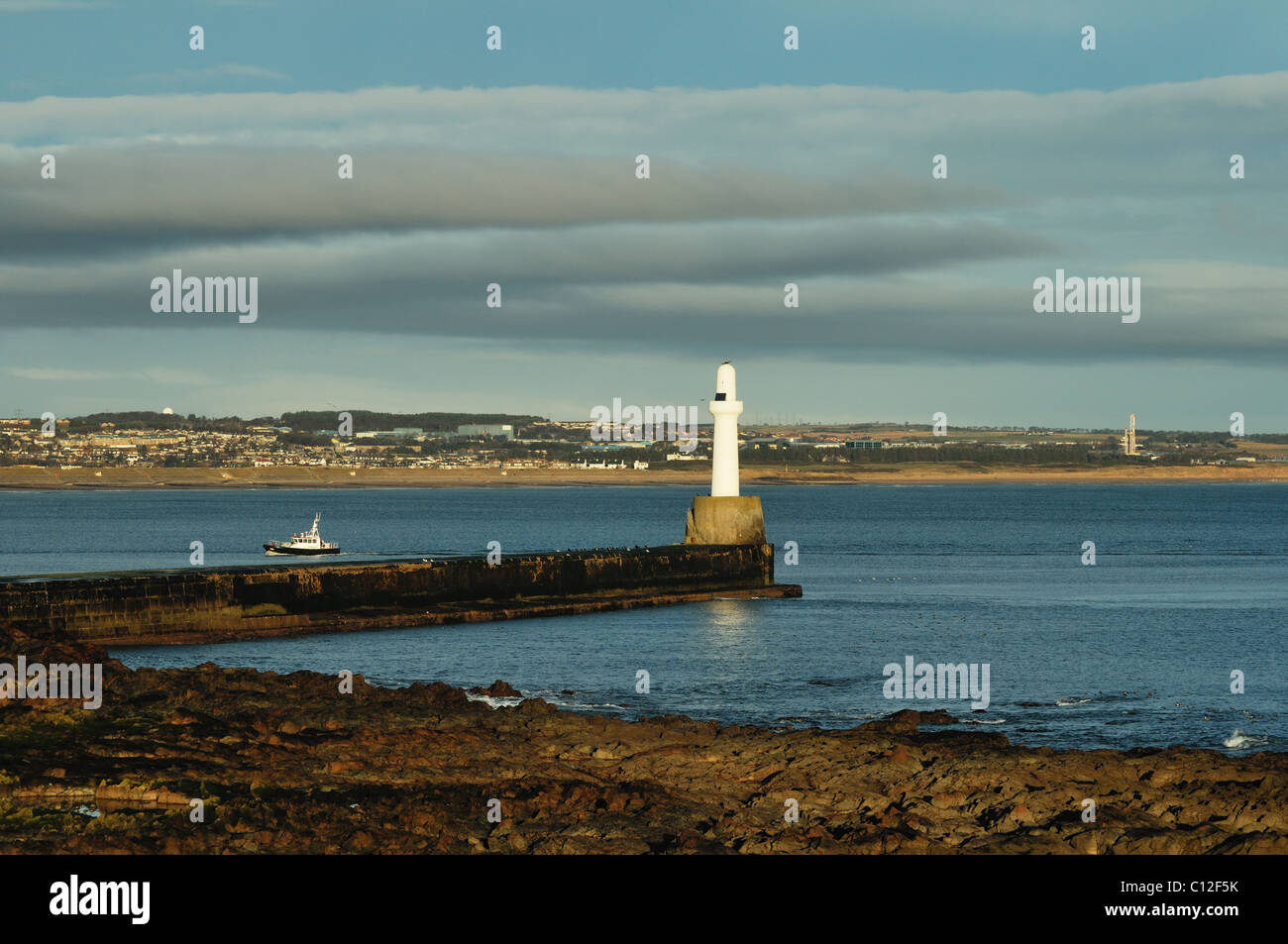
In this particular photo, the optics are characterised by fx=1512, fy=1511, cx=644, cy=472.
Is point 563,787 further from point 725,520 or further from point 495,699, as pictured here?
point 725,520

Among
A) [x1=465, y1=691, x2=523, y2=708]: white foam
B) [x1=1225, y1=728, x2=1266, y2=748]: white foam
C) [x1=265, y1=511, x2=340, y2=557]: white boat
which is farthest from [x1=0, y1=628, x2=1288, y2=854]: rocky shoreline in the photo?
[x1=265, y1=511, x2=340, y2=557]: white boat

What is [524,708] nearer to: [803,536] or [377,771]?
[377,771]

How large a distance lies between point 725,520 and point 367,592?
48.2 ft

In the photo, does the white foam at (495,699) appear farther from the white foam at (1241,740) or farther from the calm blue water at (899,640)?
the white foam at (1241,740)

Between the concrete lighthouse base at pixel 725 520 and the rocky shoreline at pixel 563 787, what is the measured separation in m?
28.5

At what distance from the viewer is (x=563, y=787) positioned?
15.3m

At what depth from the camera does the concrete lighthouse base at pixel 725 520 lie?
49469 millimetres

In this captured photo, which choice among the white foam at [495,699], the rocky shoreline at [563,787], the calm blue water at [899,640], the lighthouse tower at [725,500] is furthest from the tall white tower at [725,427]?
the rocky shoreline at [563,787]

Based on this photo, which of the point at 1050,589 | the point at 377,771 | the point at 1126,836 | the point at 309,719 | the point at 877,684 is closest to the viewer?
the point at 1126,836

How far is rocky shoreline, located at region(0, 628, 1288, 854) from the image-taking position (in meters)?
13.3

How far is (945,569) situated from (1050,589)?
10.8m

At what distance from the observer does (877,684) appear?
29484 millimetres

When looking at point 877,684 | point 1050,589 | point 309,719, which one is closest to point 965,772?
point 309,719
